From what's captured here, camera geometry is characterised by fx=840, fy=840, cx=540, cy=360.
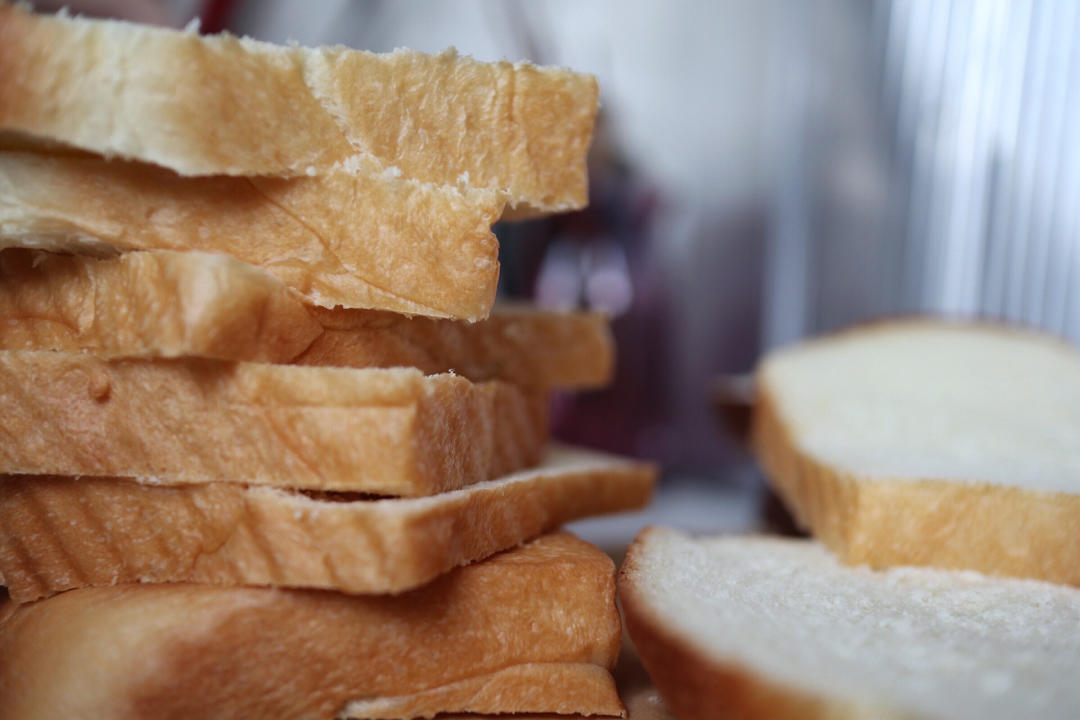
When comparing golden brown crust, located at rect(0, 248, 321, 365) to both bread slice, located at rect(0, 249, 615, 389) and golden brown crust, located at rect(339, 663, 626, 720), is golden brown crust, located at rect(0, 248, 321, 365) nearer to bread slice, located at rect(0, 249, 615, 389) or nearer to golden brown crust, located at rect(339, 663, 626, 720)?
bread slice, located at rect(0, 249, 615, 389)

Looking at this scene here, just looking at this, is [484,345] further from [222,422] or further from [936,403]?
[936,403]

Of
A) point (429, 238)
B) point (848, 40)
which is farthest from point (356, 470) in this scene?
point (848, 40)

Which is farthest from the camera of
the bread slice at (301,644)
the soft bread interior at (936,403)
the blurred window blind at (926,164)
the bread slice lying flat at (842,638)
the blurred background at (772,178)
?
the blurred window blind at (926,164)

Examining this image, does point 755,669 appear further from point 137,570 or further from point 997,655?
point 137,570

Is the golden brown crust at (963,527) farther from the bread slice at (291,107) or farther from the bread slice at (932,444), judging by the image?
the bread slice at (291,107)

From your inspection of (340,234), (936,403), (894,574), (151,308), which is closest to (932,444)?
(936,403)

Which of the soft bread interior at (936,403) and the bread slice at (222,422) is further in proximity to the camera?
the soft bread interior at (936,403)

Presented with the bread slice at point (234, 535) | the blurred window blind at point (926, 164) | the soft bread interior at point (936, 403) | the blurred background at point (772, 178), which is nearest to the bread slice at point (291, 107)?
the bread slice at point (234, 535)
